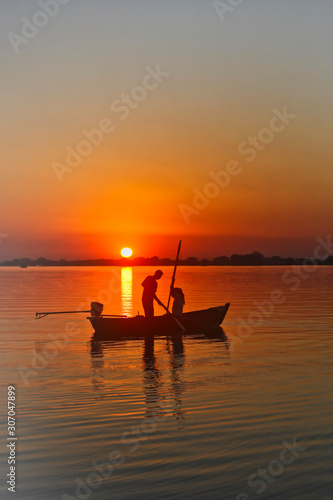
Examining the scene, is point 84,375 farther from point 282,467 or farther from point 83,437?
point 282,467

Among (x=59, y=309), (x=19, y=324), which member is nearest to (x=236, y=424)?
(x=19, y=324)

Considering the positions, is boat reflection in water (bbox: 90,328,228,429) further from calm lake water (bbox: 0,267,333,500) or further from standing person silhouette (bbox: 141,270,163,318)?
standing person silhouette (bbox: 141,270,163,318)

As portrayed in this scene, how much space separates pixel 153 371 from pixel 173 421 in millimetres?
5964

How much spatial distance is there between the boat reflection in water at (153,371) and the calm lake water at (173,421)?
0.04m

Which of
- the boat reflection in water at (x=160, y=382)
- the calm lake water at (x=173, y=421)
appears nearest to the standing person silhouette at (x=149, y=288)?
the boat reflection in water at (x=160, y=382)

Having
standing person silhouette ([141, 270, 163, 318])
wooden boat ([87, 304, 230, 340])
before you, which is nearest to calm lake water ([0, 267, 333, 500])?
wooden boat ([87, 304, 230, 340])

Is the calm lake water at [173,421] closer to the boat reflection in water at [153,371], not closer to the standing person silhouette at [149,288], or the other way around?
the boat reflection in water at [153,371]

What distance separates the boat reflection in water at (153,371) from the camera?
13359 mm

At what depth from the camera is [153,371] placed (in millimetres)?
17859

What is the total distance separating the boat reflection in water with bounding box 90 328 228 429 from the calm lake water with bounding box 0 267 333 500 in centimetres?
4

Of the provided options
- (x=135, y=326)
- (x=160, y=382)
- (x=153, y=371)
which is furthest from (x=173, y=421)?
(x=135, y=326)

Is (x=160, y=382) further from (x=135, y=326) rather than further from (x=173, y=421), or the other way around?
(x=135, y=326)

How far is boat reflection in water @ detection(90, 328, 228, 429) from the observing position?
13.4m

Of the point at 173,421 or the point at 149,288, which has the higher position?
the point at 149,288
